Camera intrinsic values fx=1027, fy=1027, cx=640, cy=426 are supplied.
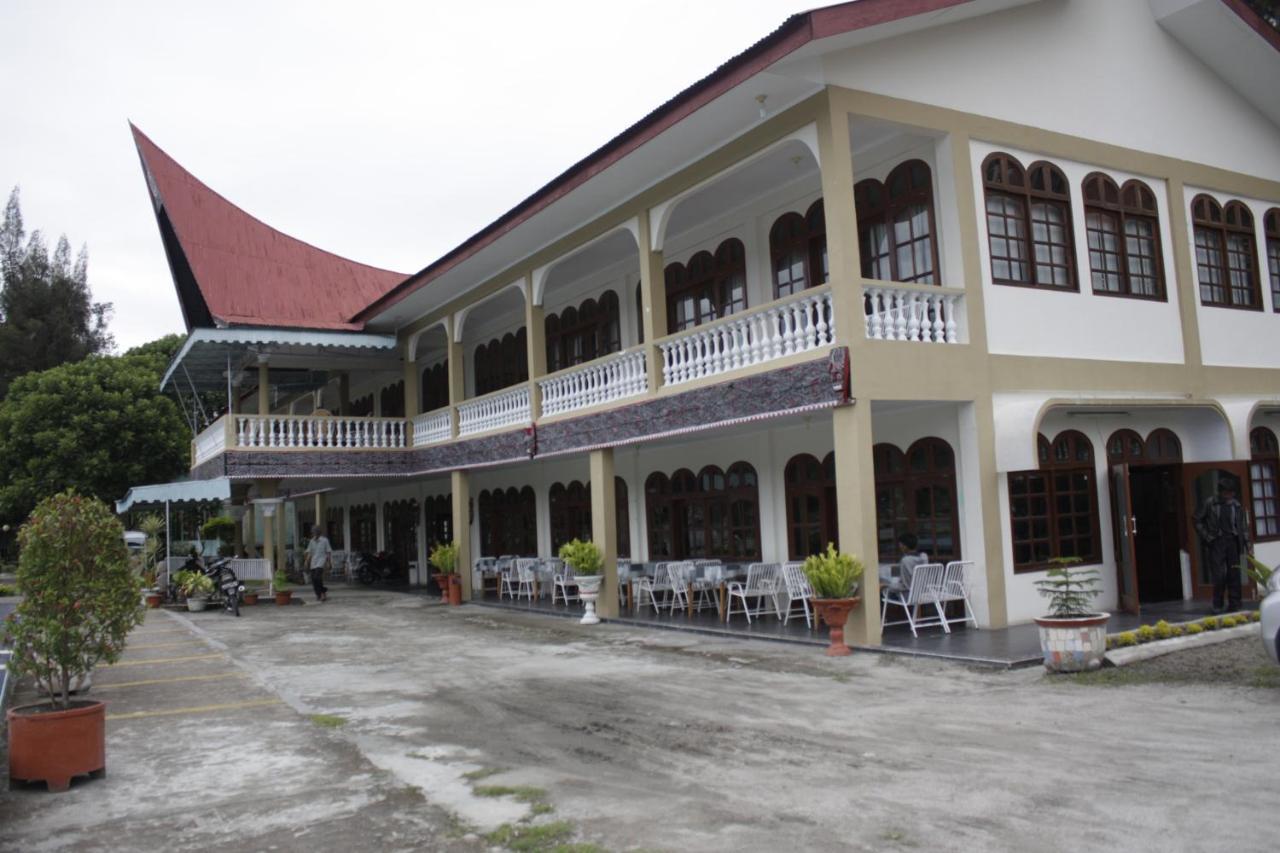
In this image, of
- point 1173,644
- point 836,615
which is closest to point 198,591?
point 836,615

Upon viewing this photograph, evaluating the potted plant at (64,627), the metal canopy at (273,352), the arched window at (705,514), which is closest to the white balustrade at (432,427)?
the metal canopy at (273,352)

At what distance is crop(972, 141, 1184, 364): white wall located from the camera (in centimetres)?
1232

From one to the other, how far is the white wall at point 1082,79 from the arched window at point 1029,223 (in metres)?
0.67

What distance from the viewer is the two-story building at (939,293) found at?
11.5 meters

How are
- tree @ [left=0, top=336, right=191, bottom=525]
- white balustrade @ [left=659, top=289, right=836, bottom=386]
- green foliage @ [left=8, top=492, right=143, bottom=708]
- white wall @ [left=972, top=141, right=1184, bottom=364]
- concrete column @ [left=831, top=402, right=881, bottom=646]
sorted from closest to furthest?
green foliage @ [left=8, top=492, right=143, bottom=708]
concrete column @ [left=831, top=402, right=881, bottom=646]
white balustrade @ [left=659, top=289, right=836, bottom=386]
white wall @ [left=972, top=141, right=1184, bottom=364]
tree @ [left=0, top=336, right=191, bottom=525]

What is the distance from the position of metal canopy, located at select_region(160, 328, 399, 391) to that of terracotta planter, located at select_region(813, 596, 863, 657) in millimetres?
14255

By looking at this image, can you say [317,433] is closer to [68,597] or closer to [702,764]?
[68,597]

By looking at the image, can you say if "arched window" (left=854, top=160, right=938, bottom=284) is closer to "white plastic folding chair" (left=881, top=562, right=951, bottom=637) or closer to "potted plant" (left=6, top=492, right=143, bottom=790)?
"white plastic folding chair" (left=881, top=562, right=951, bottom=637)

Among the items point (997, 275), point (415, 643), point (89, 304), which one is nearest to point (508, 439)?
point (415, 643)

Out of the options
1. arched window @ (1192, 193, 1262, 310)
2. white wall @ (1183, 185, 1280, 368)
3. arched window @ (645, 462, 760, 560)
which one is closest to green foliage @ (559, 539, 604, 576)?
arched window @ (645, 462, 760, 560)

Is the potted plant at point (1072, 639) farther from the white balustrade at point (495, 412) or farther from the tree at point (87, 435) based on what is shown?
the tree at point (87, 435)

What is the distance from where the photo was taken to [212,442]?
902 inches

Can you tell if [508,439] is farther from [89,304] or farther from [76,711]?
[89,304]

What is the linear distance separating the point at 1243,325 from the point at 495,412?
40.3 feet
